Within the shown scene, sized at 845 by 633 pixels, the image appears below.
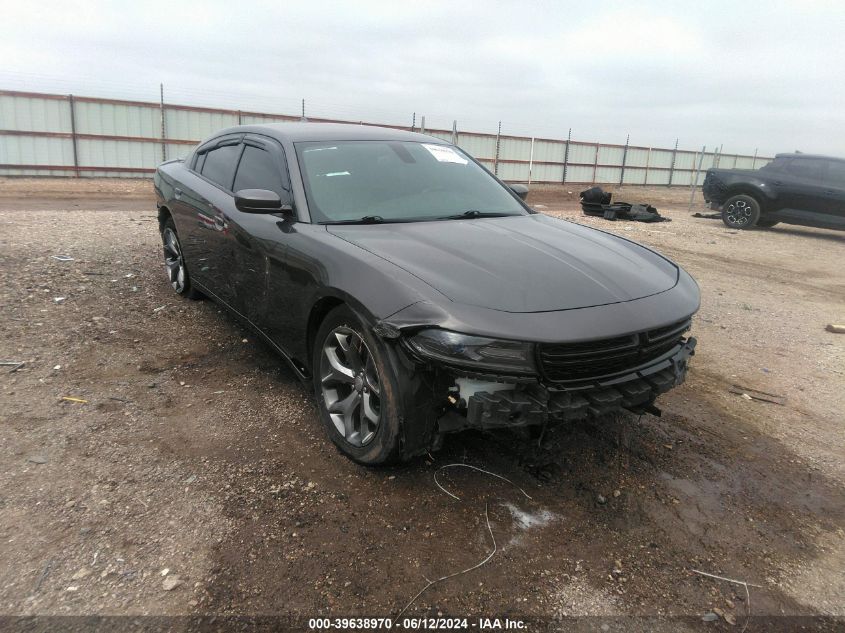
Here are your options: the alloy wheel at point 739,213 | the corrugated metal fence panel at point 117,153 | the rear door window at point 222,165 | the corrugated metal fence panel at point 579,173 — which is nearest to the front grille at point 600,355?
the rear door window at point 222,165

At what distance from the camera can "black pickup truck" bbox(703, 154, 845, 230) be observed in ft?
38.3

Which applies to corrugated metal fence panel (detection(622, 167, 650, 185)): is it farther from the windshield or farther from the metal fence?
the windshield

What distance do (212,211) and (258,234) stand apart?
927 millimetres

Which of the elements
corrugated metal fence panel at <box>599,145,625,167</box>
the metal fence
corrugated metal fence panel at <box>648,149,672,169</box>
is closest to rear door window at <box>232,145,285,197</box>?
the metal fence

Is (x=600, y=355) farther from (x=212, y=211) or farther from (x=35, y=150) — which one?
(x=35, y=150)

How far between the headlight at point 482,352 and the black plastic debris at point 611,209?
12212 millimetres

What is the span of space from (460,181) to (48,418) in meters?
2.83

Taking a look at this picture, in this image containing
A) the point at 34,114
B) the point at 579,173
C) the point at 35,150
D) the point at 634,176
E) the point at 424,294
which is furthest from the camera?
the point at 634,176

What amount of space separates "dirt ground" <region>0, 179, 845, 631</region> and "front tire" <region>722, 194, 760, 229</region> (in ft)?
31.6

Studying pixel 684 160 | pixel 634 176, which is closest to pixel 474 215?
pixel 634 176

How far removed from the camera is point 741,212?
43.1ft

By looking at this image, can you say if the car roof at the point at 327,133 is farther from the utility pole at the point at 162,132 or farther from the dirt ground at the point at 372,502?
the utility pole at the point at 162,132

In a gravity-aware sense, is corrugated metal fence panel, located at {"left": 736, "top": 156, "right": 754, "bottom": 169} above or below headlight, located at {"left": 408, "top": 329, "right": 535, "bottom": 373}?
above

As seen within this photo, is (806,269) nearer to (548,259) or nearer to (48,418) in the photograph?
(548,259)
